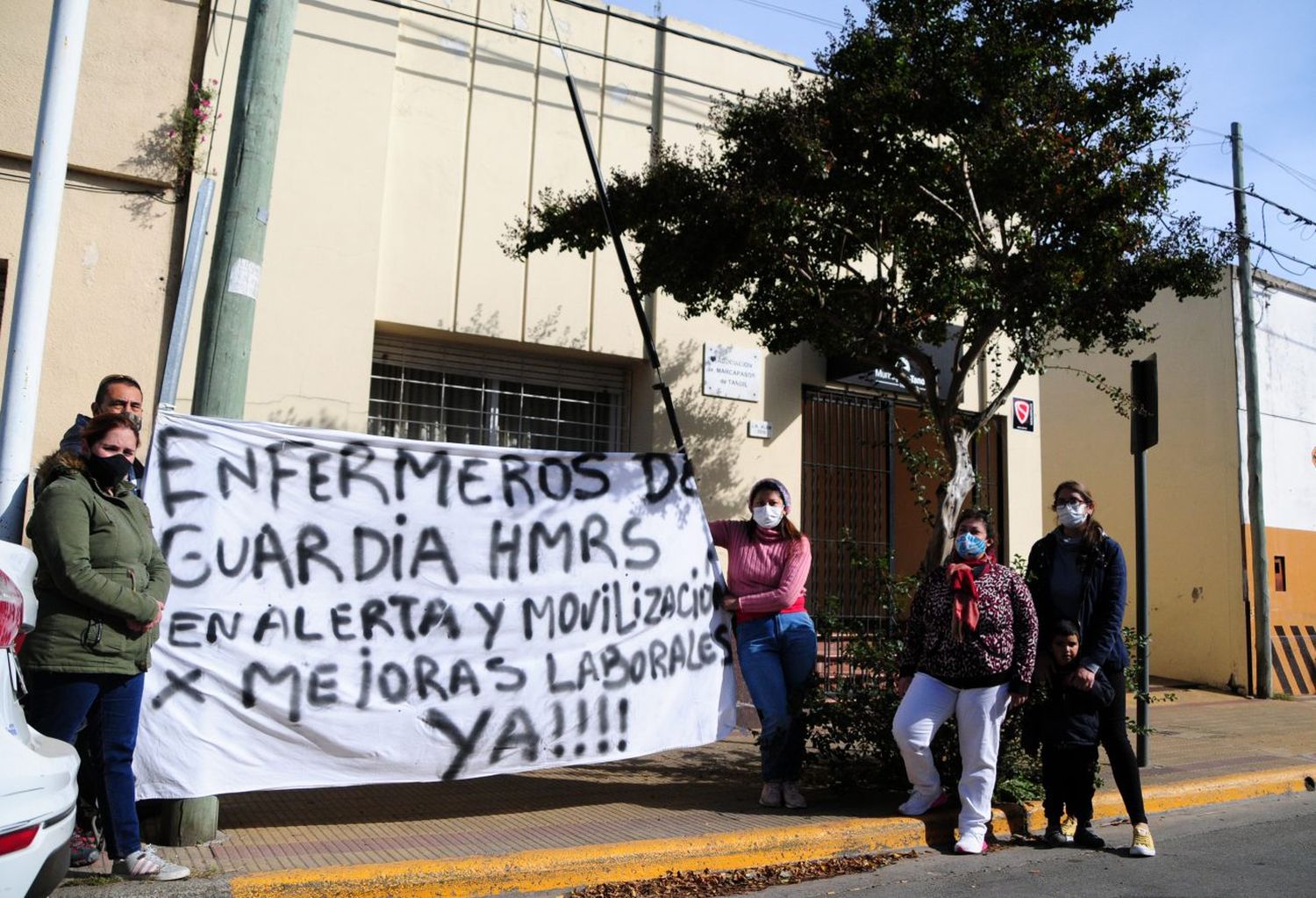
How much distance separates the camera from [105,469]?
400cm

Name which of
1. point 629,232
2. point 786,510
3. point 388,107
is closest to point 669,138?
point 629,232

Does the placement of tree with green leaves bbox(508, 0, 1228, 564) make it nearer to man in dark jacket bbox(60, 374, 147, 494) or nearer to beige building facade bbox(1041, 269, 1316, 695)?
man in dark jacket bbox(60, 374, 147, 494)

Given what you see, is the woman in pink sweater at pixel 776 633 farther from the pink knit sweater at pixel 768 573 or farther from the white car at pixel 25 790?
the white car at pixel 25 790

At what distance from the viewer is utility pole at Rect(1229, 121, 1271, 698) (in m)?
12.8

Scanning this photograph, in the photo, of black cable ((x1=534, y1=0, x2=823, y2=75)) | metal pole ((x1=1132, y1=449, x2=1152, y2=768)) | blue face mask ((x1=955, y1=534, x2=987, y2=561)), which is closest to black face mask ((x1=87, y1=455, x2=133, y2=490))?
blue face mask ((x1=955, y1=534, x2=987, y2=561))

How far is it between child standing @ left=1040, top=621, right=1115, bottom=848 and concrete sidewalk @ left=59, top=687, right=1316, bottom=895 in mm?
327

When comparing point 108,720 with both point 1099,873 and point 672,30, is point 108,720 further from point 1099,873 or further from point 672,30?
point 672,30

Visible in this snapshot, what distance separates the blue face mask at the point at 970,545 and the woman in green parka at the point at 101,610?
373 centimetres

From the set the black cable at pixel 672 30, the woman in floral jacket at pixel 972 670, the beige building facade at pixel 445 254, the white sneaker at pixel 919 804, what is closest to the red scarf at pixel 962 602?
the woman in floral jacket at pixel 972 670

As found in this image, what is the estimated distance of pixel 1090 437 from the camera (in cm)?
1522

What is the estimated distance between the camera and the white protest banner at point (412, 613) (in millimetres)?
4656

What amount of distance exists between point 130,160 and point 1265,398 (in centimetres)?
1366

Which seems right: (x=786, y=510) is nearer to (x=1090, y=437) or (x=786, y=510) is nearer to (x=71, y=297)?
(x=71, y=297)

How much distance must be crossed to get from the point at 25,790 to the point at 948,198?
631cm
